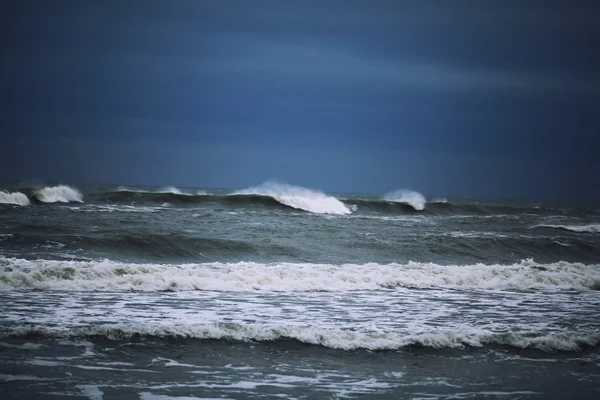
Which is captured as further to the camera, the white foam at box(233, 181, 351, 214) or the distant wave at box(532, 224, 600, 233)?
the white foam at box(233, 181, 351, 214)

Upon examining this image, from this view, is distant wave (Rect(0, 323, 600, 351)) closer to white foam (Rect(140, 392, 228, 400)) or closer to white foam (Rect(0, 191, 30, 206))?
white foam (Rect(140, 392, 228, 400))

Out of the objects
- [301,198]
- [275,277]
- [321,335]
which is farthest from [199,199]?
[321,335]

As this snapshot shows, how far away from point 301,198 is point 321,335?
97.3 ft

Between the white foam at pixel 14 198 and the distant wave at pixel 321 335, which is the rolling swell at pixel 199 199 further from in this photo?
the distant wave at pixel 321 335

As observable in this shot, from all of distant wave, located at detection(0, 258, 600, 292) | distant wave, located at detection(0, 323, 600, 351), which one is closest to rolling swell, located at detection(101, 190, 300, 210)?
distant wave, located at detection(0, 258, 600, 292)

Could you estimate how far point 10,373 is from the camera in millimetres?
6359

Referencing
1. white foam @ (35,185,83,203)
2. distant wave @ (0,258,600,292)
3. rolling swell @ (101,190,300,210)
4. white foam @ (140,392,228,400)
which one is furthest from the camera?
rolling swell @ (101,190,300,210)

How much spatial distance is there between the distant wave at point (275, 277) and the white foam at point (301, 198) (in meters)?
20.8

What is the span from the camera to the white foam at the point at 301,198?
36.9 meters

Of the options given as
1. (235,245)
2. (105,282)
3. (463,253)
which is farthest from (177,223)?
(105,282)

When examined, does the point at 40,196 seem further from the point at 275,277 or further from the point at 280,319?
the point at 280,319

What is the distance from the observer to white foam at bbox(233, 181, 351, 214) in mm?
36906

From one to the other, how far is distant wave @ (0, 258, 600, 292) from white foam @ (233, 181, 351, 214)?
20.8 meters

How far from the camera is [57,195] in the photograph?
122 ft
